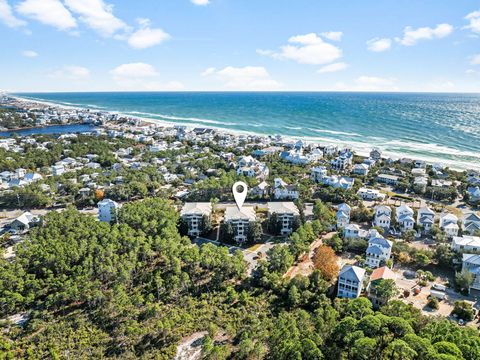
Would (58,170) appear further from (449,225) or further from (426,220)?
(449,225)

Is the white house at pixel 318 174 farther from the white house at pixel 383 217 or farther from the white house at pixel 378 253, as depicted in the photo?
the white house at pixel 378 253

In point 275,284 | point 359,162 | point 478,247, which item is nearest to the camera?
point 275,284

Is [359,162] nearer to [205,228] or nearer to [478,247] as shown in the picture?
[478,247]

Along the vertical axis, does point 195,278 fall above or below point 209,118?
below

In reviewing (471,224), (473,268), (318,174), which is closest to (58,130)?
(318,174)

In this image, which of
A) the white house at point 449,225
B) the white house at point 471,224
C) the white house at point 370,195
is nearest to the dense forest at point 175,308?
the white house at point 449,225

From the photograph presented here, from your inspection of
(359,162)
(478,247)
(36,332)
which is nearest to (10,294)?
(36,332)
